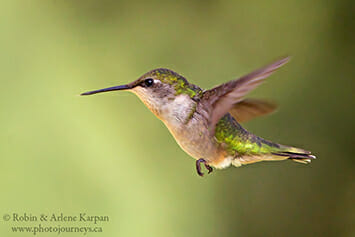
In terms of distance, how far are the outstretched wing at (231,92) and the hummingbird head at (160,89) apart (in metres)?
0.09

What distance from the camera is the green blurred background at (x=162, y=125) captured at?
4.29m

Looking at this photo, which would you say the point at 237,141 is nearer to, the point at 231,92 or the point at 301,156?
the point at 301,156

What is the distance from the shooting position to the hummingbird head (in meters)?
1.74

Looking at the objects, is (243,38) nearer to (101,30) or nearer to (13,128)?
(101,30)

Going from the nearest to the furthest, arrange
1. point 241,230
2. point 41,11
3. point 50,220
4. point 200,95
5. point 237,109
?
point 200,95 < point 237,109 < point 50,220 < point 241,230 < point 41,11

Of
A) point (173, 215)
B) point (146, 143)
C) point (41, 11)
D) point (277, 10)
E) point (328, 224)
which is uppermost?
point (41, 11)

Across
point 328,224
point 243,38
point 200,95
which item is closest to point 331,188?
point 328,224

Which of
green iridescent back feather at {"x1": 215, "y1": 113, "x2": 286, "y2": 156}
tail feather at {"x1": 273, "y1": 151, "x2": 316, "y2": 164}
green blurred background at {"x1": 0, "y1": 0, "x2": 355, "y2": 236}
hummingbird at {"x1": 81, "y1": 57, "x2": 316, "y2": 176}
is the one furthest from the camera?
green blurred background at {"x1": 0, "y1": 0, "x2": 355, "y2": 236}

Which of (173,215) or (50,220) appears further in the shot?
(173,215)

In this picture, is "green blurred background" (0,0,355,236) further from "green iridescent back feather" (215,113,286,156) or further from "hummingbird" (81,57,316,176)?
"hummingbird" (81,57,316,176)

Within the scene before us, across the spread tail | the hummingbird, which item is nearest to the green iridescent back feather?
the hummingbird

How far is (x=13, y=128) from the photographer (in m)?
4.30

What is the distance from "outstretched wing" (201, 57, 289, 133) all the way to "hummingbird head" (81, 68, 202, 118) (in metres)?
0.09

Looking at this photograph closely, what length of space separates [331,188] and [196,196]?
132cm
